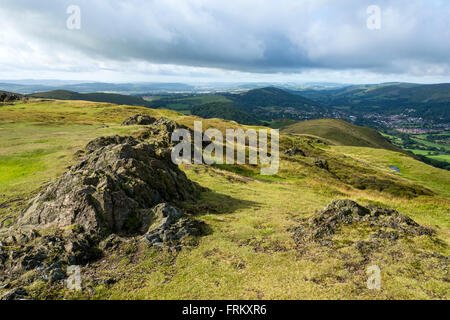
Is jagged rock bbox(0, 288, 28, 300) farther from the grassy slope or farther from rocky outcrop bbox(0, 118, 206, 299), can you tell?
the grassy slope

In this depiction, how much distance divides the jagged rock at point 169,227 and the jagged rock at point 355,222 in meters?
9.08

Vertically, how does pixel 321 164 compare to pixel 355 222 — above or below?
below

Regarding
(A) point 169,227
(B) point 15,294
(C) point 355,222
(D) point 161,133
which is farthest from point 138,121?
(C) point 355,222

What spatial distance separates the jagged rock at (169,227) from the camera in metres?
19.0

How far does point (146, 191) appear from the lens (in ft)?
82.4

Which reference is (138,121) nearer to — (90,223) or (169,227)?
(90,223)

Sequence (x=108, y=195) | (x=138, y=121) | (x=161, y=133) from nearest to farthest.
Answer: (x=108, y=195) → (x=161, y=133) → (x=138, y=121)

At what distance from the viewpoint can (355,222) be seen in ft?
74.0

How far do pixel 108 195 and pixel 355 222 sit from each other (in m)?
22.4

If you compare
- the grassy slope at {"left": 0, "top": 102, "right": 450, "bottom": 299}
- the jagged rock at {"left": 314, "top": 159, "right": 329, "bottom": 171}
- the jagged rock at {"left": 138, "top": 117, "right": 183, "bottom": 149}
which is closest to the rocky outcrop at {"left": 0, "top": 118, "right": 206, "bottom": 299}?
the grassy slope at {"left": 0, "top": 102, "right": 450, "bottom": 299}

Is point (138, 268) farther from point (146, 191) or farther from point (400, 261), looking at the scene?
point (400, 261)

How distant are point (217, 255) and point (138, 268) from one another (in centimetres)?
554

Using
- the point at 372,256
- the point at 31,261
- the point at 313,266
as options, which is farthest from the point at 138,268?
the point at 372,256

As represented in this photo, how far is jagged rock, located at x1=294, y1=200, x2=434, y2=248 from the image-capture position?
20422 mm
